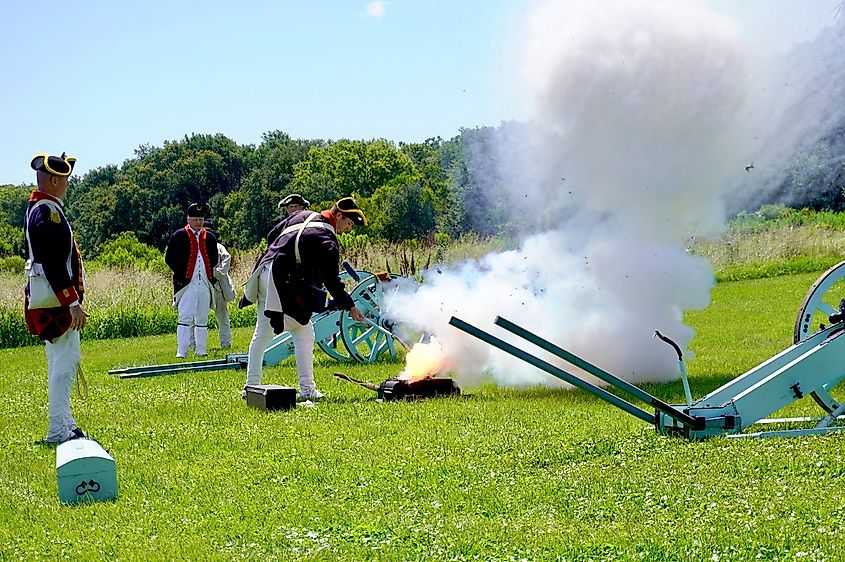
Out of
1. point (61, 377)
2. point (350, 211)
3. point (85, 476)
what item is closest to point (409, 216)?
point (350, 211)

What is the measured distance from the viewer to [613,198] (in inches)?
341

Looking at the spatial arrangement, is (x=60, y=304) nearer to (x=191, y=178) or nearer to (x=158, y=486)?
(x=158, y=486)

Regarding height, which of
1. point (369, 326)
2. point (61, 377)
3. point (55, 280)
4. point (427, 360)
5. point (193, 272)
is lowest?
point (61, 377)

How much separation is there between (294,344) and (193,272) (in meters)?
5.30

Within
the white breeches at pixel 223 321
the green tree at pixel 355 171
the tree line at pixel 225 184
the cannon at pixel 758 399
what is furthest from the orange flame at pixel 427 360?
the green tree at pixel 355 171

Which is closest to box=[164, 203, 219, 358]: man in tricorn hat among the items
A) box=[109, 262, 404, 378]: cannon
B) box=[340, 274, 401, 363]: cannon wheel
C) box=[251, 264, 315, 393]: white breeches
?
box=[109, 262, 404, 378]: cannon

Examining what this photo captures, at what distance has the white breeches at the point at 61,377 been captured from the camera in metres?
6.92

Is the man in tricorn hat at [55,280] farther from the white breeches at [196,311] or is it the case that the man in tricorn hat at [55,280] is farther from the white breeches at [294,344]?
the white breeches at [196,311]

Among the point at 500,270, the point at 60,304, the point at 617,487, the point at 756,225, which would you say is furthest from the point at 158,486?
the point at 756,225

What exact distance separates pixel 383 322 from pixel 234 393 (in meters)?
1.69

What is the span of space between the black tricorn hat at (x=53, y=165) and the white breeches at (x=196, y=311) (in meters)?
6.71

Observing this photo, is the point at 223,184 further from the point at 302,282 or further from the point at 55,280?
the point at 55,280

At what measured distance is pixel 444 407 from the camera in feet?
25.2

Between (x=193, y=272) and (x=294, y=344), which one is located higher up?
(x=193, y=272)
